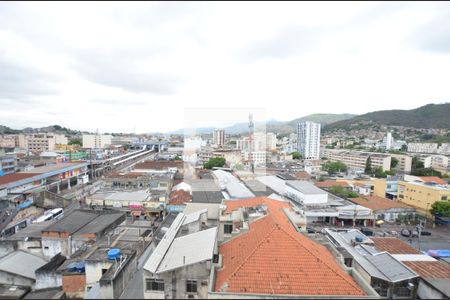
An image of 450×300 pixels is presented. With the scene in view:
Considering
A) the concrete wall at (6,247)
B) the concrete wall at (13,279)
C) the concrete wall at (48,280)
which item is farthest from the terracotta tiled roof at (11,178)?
the concrete wall at (48,280)

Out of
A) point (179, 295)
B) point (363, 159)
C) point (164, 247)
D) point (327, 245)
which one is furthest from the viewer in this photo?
point (363, 159)

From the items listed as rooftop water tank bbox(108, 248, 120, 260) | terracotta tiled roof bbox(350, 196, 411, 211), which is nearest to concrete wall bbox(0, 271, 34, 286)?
rooftop water tank bbox(108, 248, 120, 260)

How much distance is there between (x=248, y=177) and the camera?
3672 centimetres

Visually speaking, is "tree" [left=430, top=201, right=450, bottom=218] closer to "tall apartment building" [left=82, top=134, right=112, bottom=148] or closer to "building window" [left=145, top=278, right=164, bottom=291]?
"building window" [left=145, top=278, right=164, bottom=291]

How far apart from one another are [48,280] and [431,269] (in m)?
20.2

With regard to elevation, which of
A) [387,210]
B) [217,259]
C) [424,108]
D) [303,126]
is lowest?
[387,210]

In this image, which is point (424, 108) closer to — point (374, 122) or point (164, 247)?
point (374, 122)

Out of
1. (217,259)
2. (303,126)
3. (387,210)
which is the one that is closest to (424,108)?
(303,126)

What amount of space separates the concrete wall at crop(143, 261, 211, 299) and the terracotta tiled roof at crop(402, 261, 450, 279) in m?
11.5

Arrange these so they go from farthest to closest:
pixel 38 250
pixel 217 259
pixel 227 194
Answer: pixel 227 194 → pixel 38 250 → pixel 217 259

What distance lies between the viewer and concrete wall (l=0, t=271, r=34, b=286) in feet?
42.8

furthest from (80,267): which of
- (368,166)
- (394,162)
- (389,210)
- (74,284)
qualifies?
(394,162)

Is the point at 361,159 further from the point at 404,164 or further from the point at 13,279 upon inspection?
the point at 13,279

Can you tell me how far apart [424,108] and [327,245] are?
6760 inches
